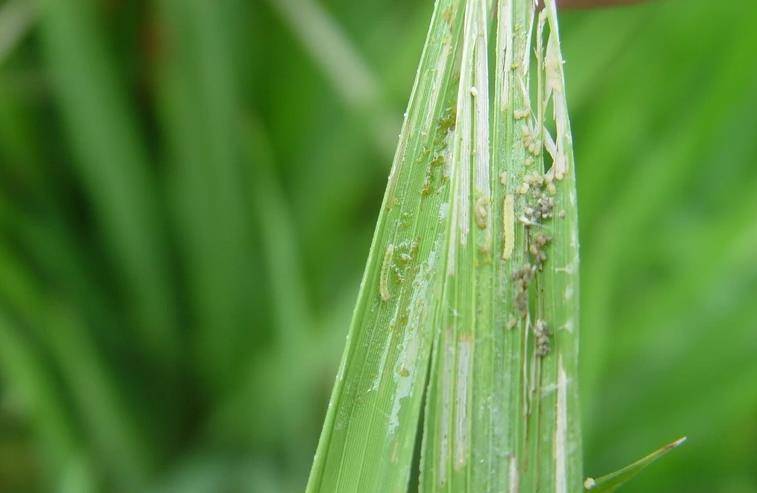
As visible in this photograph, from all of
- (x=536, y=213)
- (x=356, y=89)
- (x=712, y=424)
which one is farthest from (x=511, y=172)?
(x=712, y=424)

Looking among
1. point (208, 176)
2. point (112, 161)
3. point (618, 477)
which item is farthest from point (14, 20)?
point (618, 477)

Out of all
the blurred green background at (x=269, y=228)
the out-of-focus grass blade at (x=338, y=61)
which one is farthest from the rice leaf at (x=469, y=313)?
the out-of-focus grass blade at (x=338, y=61)

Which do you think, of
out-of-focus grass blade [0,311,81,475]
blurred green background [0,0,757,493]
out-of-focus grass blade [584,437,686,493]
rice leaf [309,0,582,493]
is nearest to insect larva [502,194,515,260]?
rice leaf [309,0,582,493]

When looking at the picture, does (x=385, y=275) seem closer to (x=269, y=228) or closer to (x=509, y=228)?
(x=509, y=228)

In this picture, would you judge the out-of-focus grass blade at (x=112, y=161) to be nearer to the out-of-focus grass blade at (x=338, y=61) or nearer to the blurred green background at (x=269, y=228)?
the blurred green background at (x=269, y=228)

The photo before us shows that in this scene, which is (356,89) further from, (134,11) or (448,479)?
(448,479)

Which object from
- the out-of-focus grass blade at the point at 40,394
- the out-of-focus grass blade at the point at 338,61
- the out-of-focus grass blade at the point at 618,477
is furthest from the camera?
the out-of-focus grass blade at the point at 338,61
